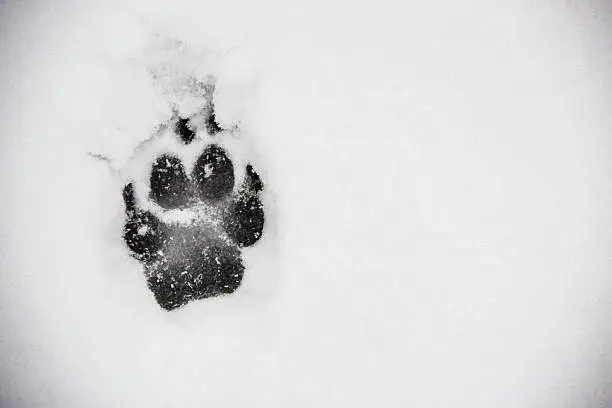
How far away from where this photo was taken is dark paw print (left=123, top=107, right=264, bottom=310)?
528mm

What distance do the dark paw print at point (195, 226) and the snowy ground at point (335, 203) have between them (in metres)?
0.02

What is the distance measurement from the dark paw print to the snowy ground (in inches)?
0.8

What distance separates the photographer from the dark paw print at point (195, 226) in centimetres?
53

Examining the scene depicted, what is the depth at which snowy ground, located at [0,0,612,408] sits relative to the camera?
50cm

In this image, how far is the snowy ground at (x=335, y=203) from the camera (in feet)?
1.64

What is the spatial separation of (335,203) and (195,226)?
0.21m

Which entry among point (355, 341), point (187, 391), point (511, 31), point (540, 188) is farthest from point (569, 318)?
point (187, 391)

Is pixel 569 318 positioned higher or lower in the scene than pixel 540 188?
lower

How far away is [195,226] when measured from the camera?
1.79ft

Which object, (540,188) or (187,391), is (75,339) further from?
(540,188)

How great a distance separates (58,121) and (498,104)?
606mm

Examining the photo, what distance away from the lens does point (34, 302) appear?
1.70 feet

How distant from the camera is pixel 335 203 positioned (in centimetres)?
52

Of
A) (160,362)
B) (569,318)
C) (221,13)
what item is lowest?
(569,318)
